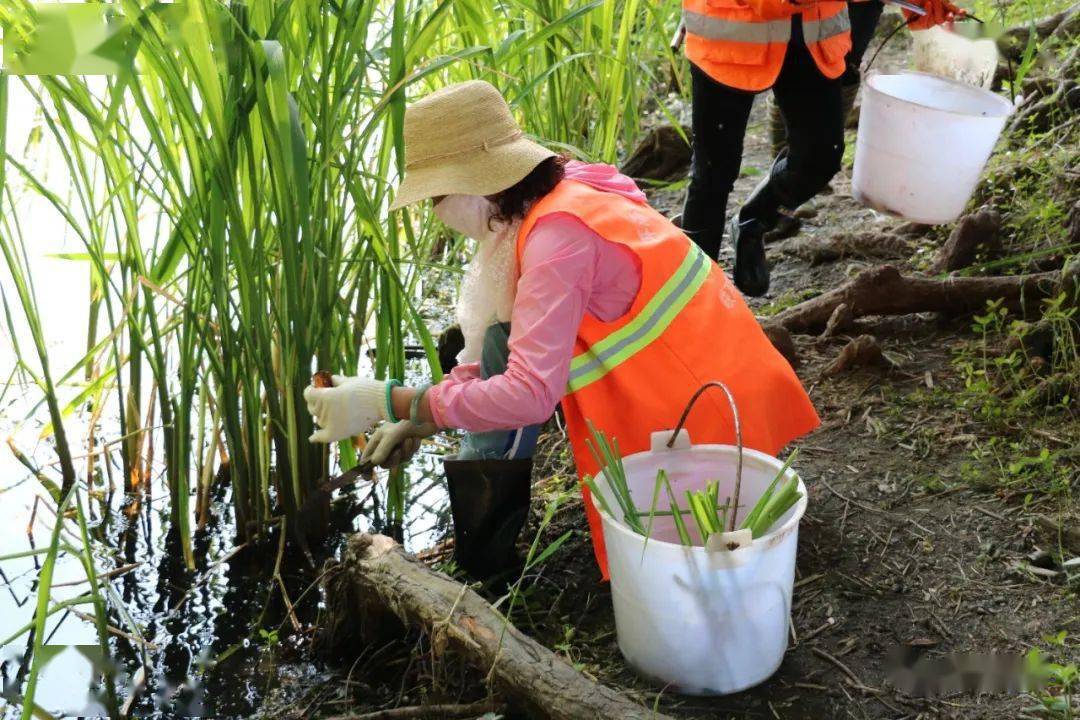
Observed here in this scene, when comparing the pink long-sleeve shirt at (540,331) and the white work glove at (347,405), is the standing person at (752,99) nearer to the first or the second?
the pink long-sleeve shirt at (540,331)

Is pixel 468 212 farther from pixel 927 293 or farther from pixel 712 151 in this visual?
pixel 927 293

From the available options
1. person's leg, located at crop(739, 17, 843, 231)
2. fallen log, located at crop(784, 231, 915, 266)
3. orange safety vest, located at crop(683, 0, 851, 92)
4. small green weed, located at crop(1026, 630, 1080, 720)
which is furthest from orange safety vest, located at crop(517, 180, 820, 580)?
fallen log, located at crop(784, 231, 915, 266)

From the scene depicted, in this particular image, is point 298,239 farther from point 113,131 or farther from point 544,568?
point 544,568

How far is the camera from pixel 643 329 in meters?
1.54

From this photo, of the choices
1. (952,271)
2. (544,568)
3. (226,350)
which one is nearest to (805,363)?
(952,271)

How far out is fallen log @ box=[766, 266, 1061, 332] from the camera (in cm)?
215

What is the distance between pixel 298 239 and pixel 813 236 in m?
1.55

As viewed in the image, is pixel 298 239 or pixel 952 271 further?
pixel 952 271

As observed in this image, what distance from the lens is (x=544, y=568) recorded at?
174cm

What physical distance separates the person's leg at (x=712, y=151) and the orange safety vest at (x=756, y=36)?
0.07 meters

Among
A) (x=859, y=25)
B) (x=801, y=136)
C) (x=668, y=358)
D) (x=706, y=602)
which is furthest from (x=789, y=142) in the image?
(x=706, y=602)

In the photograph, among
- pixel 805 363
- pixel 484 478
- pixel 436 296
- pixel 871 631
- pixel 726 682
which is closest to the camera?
pixel 726 682

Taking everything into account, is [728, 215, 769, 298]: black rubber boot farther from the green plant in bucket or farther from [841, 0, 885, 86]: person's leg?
the green plant in bucket

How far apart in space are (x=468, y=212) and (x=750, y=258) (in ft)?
3.53
